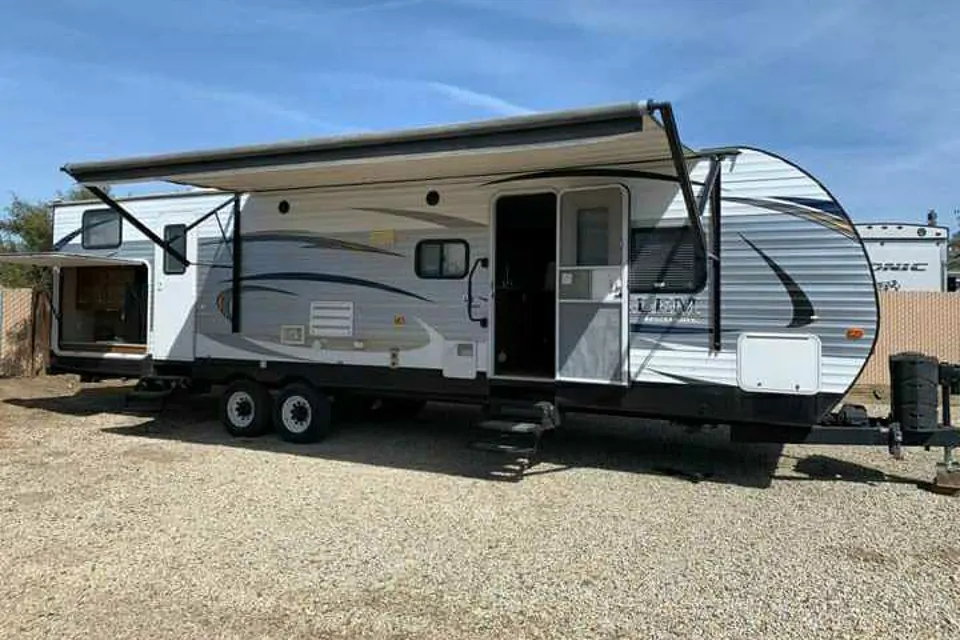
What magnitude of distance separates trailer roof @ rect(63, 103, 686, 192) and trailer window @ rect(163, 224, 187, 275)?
40.2 inches

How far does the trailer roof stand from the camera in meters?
5.86

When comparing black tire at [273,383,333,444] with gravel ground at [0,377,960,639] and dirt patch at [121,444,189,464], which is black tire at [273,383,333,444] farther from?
dirt patch at [121,444,189,464]

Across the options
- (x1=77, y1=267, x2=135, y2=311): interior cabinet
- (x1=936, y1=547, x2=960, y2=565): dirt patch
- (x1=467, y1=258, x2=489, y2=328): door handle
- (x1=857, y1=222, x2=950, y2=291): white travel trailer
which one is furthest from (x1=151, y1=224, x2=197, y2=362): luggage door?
(x1=857, y1=222, x2=950, y2=291): white travel trailer

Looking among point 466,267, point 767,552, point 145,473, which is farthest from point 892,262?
point 145,473

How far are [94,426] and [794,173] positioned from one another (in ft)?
27.8

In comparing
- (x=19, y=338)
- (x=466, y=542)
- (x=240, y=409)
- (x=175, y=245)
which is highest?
(x=175, y=245)

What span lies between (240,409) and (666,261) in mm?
5268

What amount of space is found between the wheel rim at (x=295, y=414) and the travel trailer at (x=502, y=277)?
0.03 m

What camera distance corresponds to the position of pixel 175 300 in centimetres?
946

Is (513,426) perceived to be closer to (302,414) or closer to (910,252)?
(302,414)

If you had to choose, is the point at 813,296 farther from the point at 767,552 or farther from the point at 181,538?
the point at 181,538

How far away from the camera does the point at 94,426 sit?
372 inches

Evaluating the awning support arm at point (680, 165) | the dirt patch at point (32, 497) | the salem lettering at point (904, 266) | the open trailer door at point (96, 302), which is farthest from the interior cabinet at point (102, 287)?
the salem lettering at point (904, 266)

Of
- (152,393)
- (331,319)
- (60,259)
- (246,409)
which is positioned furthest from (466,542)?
(60,259)
